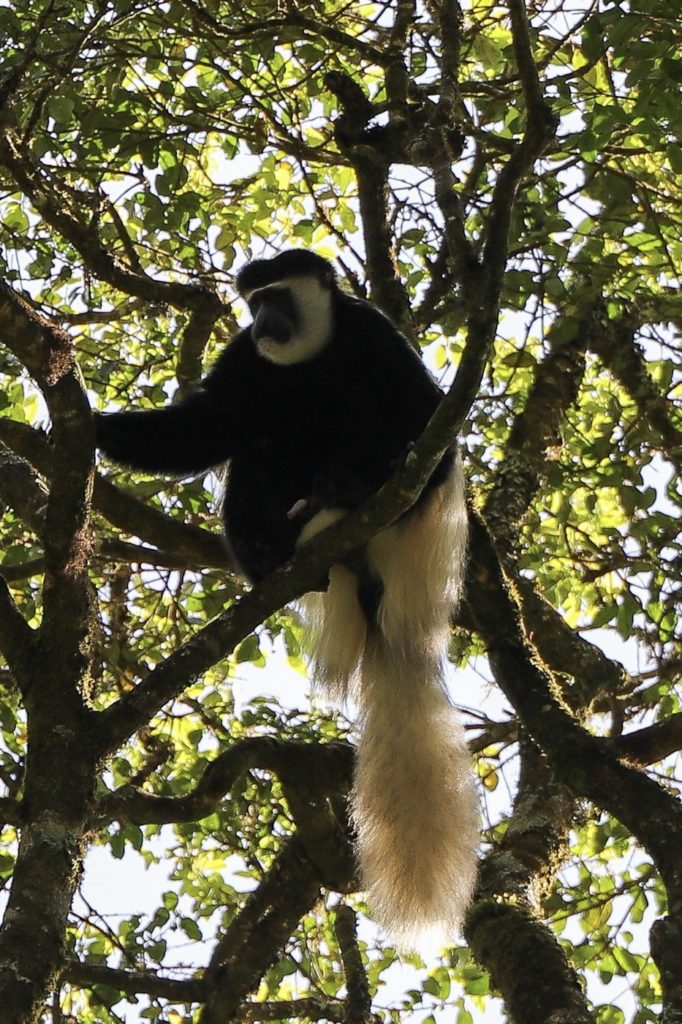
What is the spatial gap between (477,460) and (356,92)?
1.23 m

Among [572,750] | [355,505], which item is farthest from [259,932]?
[355,505]

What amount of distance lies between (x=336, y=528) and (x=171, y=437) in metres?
1.18

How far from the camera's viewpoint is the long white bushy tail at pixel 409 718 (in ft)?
9.32

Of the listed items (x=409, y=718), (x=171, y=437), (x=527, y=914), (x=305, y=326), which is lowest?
(x=527, y=914)

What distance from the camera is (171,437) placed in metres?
3.39

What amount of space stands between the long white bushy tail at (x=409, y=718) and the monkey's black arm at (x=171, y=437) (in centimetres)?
50

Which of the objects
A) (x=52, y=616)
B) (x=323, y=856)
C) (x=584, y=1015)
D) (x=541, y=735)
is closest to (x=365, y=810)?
(x=323, y=856)

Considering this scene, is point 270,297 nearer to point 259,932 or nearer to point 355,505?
point 355,505

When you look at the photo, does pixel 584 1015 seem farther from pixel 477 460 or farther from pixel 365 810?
pixel 477 460

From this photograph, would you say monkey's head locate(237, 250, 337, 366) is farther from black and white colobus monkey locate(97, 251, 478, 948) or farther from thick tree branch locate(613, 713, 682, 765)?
thick tree branch locate(613, 713, 682, 765)

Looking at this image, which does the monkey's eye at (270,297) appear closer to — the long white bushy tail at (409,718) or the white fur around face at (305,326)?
the white fur around face at (305,326)

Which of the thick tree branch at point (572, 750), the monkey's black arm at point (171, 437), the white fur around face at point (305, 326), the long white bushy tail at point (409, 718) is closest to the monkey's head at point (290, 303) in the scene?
the white fur around face at point (305, 326)

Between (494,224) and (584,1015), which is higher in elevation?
(494,224)

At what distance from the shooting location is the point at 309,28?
3.32 metres
